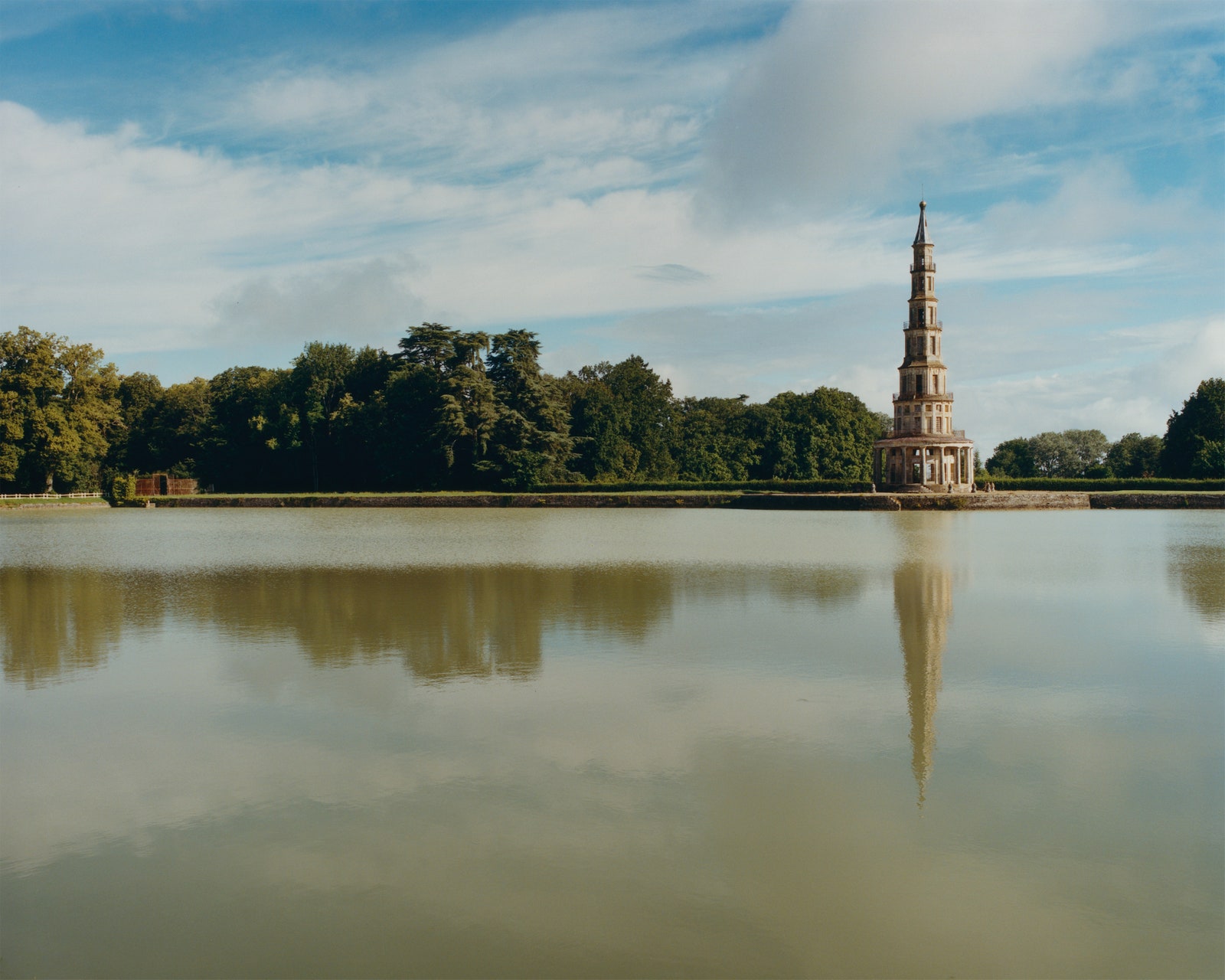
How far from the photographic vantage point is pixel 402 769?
7008 millimetres

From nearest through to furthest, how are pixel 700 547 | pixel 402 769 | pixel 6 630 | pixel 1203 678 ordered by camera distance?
pixel 402 769 → pixel 1203 678 → pixel 6 630 → pixel 700 547

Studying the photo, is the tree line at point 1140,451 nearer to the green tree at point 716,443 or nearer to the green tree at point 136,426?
the green tree at point 716,443

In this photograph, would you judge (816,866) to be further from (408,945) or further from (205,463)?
(205,463)

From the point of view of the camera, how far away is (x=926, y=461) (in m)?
65.4

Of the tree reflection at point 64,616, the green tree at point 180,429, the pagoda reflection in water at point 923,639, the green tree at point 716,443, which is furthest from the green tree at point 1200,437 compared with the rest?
the green tree at point 180,429

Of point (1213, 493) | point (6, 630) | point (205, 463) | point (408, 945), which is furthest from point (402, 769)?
point (205, 463)

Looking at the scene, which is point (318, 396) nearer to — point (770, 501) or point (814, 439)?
point (770, 501)

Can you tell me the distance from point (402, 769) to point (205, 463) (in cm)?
7582

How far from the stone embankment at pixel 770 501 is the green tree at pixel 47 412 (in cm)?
660

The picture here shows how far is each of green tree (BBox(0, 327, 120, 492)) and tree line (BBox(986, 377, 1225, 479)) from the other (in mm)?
64877

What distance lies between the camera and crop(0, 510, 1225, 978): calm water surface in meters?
4.73

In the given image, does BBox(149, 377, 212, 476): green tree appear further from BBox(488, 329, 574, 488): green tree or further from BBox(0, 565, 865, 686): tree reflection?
BBox(0, 565, 865, 686): tree reflection

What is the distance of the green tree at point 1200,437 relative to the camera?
6738 centimetres

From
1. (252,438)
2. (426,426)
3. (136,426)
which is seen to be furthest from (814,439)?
(136,426)
